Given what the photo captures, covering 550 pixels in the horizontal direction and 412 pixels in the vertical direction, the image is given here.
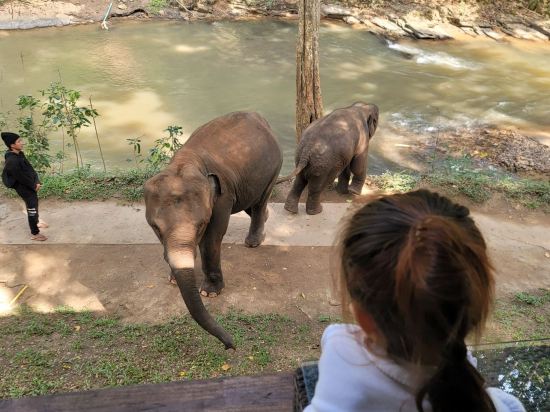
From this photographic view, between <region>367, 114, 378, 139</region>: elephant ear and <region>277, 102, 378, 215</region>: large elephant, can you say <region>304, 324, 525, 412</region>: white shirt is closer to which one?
<region>277, 102, 378, 215</region>: large elephant

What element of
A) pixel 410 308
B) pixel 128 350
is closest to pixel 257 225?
pixel 128 350

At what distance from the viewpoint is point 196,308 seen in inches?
143

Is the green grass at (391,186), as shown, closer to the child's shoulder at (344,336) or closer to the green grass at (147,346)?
the green grass at (147,346)

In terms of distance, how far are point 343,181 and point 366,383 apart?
273 inches

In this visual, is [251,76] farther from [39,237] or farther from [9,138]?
[9,138]

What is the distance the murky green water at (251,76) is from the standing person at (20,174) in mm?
4541

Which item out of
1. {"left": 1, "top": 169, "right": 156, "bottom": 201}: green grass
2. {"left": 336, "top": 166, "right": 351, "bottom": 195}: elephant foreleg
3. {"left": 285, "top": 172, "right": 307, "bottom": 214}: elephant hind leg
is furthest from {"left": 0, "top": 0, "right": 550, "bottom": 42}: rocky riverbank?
{"left": 285, "top": 172, "right": 307, "bottom": 214}: elephant hind leg

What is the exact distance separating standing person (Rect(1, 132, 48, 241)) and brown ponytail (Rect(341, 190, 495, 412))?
5.31m

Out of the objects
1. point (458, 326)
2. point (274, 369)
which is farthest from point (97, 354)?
point (458, 326)

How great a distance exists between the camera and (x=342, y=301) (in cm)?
123

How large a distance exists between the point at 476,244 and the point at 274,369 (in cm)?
314

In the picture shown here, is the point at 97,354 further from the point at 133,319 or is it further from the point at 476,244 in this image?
the point at 476,244

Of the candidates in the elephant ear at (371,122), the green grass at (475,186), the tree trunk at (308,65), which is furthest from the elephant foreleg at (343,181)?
the tree trunk at (308,65)

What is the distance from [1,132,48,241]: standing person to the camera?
17.9 ft
